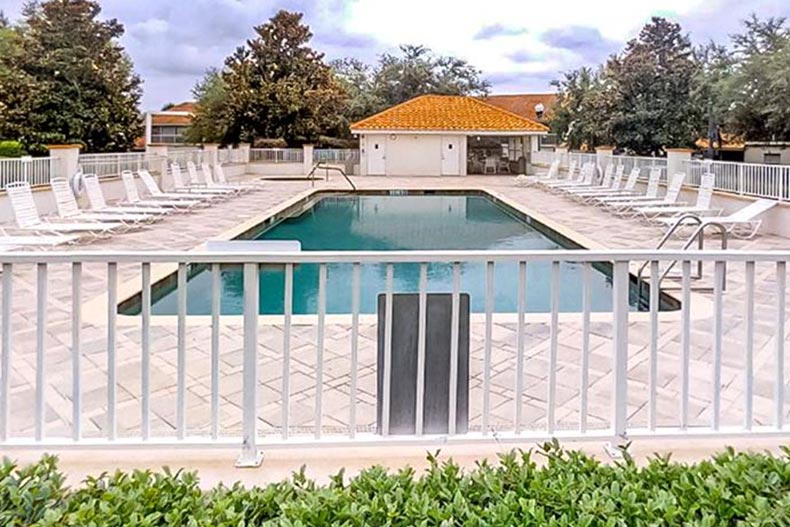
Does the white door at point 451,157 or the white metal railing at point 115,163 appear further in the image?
the white door at point 451,157

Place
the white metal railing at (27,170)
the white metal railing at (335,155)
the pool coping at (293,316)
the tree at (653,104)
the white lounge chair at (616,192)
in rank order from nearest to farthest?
the pool coping at (293,316) < the white metal railing at (27,170) < the white lounge chair at (616,192) < the tree at (653,104) < the white metal railing at (335,155)

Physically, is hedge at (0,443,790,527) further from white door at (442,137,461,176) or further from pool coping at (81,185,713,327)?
white door at (442,137,461,176)

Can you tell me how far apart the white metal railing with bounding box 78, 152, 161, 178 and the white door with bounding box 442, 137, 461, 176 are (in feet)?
46.6

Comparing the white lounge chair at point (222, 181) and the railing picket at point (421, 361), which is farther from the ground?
the white lounge chair at point (222, 181)

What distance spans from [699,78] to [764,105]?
4892 mm

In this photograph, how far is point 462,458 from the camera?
9.88 feet

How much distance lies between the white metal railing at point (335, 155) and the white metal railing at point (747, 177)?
1885 centimetres

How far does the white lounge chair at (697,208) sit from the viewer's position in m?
12.8

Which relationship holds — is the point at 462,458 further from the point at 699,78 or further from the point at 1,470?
the point at 699,78

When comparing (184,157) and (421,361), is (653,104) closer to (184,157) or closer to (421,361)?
(184,157)

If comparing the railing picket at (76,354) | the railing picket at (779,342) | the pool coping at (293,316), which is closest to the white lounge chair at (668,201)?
the pool coping at (293,316)

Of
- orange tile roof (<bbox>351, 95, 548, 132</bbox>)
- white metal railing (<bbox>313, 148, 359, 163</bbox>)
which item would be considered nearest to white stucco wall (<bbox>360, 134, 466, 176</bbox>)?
orange tile roof (<bbox>351, 95, 548, 132</bbox>)

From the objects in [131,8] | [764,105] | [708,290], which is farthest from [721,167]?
[131,8]

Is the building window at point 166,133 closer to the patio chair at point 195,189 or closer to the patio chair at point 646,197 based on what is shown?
the patio chair at point 195,189
